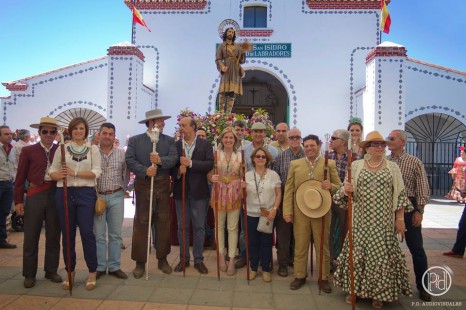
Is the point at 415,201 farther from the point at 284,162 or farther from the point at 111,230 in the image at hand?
the point at 111,230

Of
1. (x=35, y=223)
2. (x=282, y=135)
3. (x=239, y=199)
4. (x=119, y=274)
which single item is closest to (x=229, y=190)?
(x=239, y=199)

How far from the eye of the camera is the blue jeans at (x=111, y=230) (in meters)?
4.12

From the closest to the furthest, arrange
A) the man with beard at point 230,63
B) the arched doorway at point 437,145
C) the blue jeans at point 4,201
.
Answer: the blue jeans at point 4,201, the man with beard at point 230,63, the arched doorway at point 437,145

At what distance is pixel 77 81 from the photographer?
40.5ft

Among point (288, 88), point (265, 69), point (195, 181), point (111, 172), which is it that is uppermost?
point (265, 69)

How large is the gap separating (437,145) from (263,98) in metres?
7.11

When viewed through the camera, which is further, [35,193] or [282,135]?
[282,135]

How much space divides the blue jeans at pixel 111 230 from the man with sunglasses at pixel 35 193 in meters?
0.45

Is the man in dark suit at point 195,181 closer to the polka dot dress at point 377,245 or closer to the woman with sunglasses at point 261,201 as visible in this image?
the woman with sunglasses at point 261,201

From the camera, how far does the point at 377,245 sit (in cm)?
342

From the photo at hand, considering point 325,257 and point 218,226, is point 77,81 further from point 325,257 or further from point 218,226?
point 325,257

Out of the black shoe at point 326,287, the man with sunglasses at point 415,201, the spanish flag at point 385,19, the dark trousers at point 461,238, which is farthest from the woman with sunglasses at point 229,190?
the spanish flag at point 385,19

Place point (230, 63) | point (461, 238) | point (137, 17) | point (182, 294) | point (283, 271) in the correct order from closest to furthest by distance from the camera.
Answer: point (182, 294)
point (283, 271)
point (461, 238)
point (230, 63)
point (137, 17)

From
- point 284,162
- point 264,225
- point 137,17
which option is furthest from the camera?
point 137,17
